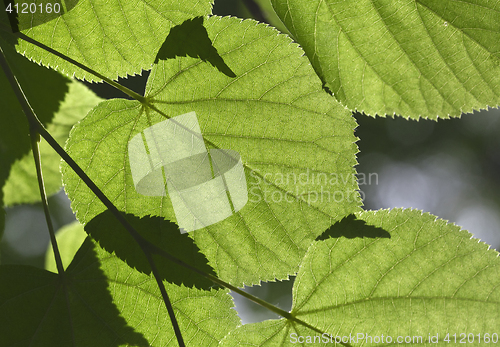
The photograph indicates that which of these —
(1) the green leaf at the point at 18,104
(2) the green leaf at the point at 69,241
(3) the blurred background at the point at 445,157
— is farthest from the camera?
(3) the blurred background at the point at 445,157

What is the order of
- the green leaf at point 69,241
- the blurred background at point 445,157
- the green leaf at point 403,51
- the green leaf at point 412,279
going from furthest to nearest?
the blurred background at point 445,157 < the green leaf at point 69,241 < the green leaf at point 412,279 < the green leaf at point 403,51

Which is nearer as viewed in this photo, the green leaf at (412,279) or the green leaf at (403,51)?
the green leaf at (403,51)

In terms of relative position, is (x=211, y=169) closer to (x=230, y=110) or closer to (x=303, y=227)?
(x=230, y=110)

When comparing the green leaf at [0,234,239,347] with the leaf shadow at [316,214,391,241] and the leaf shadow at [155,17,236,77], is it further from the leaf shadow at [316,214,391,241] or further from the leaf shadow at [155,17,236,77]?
the leaf shadow at [155,17,236,77]

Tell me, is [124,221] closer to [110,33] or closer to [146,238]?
[146,238]

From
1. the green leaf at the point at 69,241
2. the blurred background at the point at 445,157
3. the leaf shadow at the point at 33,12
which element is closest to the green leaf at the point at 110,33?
the leaf shadow at the point at 33,12

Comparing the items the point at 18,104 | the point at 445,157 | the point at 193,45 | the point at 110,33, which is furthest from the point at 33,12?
the point at 445,157

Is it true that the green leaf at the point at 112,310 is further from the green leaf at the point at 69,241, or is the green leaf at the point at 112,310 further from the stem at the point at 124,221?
the green leaf at the point at 69,241

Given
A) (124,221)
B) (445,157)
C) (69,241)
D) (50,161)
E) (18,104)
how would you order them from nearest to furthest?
(124,221) → (18,104) → (50,161) → (69,241) → (445,157)

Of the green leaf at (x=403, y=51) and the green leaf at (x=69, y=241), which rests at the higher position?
the green leaf at (x=403, y=51)
